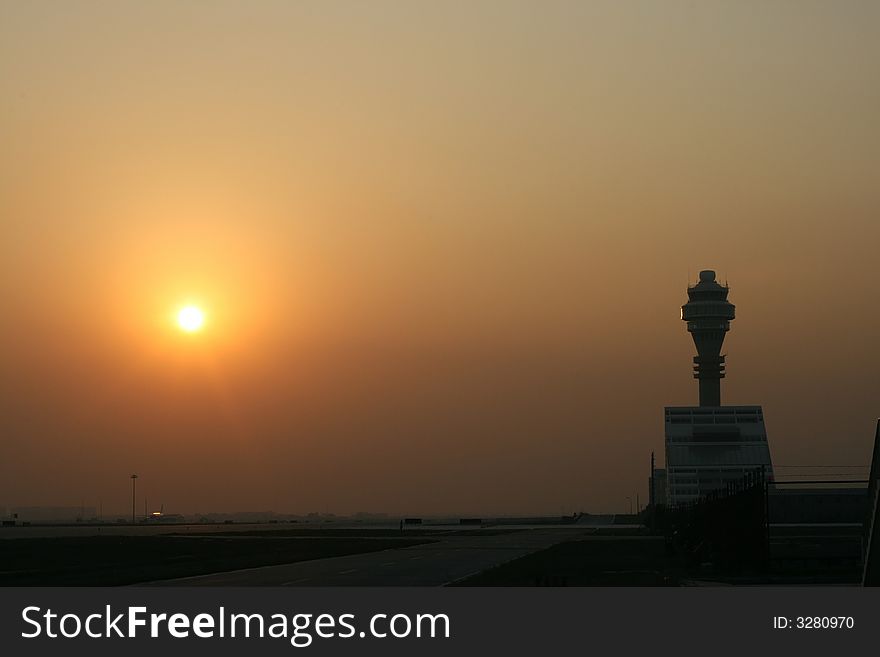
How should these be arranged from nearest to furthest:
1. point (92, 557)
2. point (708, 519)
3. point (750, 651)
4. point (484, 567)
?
point (750, 651) < point (484, 567) < point (708, 519) < point (92, 557)

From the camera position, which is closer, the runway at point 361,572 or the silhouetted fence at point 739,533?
the runway at point 361,572

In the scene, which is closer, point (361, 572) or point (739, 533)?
point (739, 533)

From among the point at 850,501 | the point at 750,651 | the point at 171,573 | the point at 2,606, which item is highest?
the point at 850,501

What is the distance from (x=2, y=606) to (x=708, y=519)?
4071 cm

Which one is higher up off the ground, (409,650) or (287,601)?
(287,601)

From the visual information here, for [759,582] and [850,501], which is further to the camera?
[850,501]

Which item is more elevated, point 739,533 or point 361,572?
point 739,533

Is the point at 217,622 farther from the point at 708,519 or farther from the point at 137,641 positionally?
the point at 708,519

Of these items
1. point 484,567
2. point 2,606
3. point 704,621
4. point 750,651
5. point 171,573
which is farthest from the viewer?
point 484,567

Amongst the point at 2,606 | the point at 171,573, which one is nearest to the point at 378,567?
the point at 171,573

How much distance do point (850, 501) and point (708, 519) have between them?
15210 mm

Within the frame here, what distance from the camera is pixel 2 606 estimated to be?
1909cm

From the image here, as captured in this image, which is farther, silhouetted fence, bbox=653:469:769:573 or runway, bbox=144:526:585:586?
silhouetted fence, bbox=653:469:769:573

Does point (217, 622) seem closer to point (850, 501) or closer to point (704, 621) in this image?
point (704, 621)
